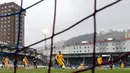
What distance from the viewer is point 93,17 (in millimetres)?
3246

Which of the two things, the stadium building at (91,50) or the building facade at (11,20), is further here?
the stadium building at (91,50)

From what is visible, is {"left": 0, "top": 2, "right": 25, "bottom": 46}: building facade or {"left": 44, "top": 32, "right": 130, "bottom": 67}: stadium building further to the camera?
{"left": 44, "top": 32, "right": 130, "bottom": 67}: stadium building

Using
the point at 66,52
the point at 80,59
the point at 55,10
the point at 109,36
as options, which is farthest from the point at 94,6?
the point at 109,36

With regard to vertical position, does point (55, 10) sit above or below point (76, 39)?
below

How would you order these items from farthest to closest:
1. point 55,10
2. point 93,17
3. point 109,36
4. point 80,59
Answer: point 109,36 → point 80,59 → point 55,10 → point 93,17

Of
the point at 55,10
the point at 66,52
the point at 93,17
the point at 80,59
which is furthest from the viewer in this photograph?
the point at 66,52

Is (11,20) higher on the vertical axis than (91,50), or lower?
lower

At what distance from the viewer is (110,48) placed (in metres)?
85.5

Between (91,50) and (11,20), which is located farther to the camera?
(91,50)

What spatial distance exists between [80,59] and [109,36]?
1714 cm

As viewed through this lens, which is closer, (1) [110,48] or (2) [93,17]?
(2) [93,17]

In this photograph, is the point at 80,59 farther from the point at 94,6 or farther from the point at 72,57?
the point at 94,6

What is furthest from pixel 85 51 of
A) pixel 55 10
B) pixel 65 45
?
pixel 55 10

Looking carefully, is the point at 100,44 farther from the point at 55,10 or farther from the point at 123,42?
the point at 55,10
